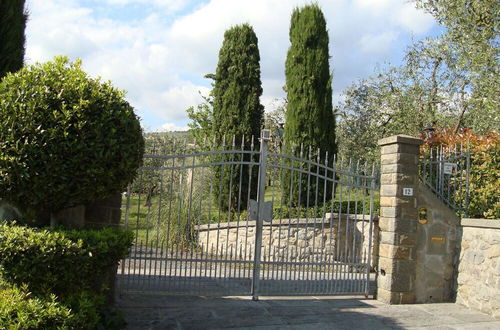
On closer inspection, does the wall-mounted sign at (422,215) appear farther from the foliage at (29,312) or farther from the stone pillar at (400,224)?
the foliage at (29,312)

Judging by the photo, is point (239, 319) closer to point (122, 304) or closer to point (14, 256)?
point (122, 304)

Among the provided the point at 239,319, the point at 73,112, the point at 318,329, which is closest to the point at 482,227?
the point at 318,329

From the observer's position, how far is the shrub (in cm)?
346

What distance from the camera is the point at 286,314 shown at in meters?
Result: 5.12

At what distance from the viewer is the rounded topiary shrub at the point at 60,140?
→ 3.64 m

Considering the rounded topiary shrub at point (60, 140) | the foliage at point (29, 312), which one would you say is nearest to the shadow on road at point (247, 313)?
the foliage at point (29, 312)

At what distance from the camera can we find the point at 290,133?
447 inches

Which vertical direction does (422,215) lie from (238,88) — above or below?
below

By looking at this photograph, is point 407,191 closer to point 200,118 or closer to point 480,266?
point 480,266

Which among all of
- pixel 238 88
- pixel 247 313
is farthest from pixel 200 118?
pixel 247 313

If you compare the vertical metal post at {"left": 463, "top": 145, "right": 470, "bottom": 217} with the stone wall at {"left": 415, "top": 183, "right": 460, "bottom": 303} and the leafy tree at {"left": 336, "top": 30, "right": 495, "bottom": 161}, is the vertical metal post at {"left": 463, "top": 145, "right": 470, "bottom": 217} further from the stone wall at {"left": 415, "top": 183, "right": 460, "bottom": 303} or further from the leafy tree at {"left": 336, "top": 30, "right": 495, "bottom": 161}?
the leafy tree at {"left": 336, "top": 30, "right": 495, "bottom": 161}

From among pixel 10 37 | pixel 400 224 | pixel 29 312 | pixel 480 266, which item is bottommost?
pixel 29 312

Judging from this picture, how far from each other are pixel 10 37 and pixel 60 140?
3.10 metres

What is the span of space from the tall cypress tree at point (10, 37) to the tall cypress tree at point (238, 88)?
6376 millimetres
